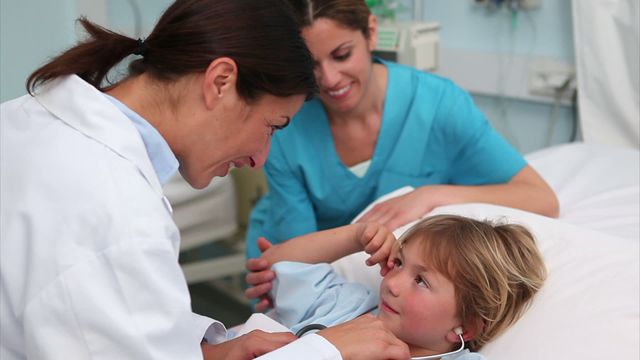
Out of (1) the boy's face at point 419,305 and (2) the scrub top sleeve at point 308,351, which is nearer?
(2) the scrub top sleeve at point 308,351

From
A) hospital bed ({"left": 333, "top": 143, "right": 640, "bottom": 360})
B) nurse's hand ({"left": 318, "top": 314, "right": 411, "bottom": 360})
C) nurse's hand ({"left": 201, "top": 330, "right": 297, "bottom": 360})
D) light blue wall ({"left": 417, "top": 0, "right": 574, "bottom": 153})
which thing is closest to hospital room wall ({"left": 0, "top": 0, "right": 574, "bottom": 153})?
light blue wall ({"left": 417, "top": 0, "right": 574, "bottom": 153})

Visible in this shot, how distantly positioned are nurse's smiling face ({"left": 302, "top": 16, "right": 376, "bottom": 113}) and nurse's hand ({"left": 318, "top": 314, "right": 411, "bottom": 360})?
0.74 metres

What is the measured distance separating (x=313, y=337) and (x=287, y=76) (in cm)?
43

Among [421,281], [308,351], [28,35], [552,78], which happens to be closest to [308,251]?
[421,281]

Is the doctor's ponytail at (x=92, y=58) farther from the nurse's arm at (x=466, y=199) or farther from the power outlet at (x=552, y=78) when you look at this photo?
the power outlet at (x=552, y=78)

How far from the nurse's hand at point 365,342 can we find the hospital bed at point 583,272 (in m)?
0.26

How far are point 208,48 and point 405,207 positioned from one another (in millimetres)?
821

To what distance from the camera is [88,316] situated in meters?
1.04

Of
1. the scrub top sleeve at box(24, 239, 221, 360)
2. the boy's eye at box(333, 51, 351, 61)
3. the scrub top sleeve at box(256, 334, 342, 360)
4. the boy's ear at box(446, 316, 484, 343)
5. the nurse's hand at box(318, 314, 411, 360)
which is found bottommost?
the boy's ear at box(446, 316, 484, 343)

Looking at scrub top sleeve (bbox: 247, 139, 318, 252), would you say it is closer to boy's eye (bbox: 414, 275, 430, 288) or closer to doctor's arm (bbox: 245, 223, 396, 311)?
doctor's arm (bbox: 245, 223, 396, 311)

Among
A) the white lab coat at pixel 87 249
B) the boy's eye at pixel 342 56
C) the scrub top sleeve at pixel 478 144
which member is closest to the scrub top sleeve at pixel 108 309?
the white lab coat at pixel 87 249

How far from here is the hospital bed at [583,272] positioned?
Result: 148 cm

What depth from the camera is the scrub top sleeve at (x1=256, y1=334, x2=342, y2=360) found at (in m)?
1.24

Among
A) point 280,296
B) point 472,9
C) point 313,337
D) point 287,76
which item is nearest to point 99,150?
point 287,76
